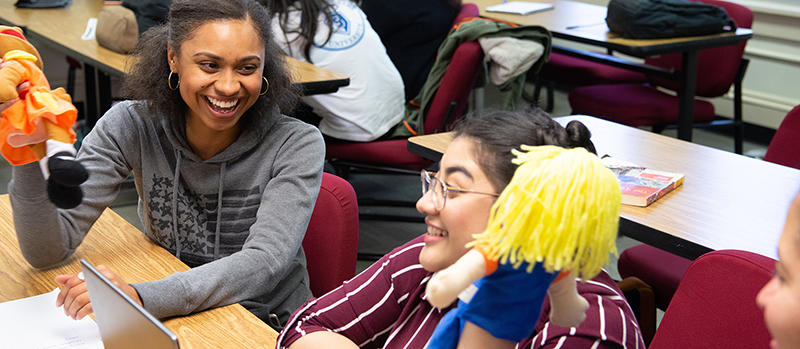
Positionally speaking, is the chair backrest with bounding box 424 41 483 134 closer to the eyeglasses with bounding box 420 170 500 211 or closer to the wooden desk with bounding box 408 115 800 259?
the wooden desk with bounding box 408 115 800 259

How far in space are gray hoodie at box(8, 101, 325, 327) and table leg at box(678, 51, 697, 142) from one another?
231cm

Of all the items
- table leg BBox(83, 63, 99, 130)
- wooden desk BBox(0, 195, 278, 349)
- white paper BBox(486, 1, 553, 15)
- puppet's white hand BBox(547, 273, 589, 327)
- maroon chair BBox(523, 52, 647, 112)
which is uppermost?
puppet's white hand BBox(547, 273, 589, 327)

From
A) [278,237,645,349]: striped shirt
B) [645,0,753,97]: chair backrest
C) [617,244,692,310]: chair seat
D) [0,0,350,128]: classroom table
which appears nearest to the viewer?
[278,237,645,349]: striped shirt

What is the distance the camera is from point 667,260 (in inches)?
66.8

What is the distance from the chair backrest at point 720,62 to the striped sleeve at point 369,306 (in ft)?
9.73

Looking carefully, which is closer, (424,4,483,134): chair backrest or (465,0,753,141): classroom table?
(424,4,483,134): chair backrest

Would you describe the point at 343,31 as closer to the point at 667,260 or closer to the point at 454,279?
the point at 667,260

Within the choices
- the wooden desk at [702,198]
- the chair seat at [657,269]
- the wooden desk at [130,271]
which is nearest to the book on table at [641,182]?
the wooden desk at [702,198]

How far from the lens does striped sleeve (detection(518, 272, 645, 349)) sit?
0.73m

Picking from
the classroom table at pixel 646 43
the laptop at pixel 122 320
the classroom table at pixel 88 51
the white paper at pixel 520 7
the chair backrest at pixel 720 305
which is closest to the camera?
the laptop at pixel 122 320

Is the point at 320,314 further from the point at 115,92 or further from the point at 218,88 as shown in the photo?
the point at 115,92

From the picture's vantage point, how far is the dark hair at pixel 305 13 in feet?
8.29

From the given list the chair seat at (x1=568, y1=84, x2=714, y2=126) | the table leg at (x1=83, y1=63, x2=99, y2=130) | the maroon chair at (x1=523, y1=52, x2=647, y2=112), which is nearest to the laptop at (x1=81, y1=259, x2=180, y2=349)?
the chair seat at (x1=568, y1=84, x2=714, y2=126)

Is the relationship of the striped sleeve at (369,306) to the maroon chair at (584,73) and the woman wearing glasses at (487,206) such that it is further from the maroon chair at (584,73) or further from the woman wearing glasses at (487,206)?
the maroon chair at (584,73)
